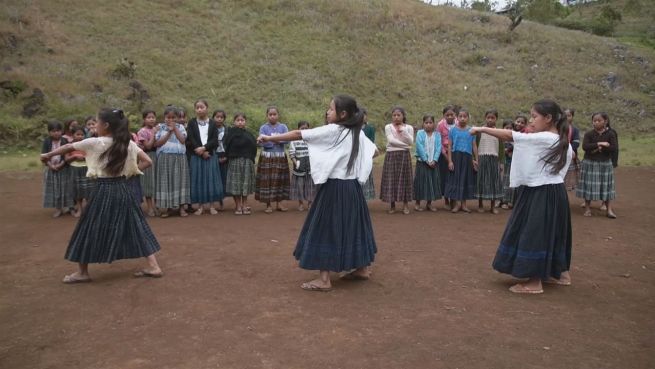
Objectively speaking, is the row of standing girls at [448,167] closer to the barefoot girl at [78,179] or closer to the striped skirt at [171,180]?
the striped skirt at [171,180]

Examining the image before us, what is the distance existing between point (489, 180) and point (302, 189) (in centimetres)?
304

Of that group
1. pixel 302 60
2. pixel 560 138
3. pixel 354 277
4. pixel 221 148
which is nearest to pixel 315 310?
pixel 354 277

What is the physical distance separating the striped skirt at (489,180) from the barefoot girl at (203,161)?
4.19 meters

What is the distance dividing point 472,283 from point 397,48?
89.4 ft

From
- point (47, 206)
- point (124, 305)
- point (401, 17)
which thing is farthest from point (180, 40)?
point (124, 305)

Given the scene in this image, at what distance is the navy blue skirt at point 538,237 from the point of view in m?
4.92

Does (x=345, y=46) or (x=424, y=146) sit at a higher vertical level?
(x=345, y=46)

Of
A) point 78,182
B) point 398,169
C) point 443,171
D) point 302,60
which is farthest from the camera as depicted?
point 302,60

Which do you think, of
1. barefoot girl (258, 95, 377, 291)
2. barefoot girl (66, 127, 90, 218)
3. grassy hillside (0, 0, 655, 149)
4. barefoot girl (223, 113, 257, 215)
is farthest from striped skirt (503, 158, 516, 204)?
grassy hillside (0, 0, 655, 149)

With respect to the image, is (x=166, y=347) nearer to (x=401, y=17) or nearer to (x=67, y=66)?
(x=67, y=66)

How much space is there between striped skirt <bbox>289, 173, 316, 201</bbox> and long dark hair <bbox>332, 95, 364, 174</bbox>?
416 centimetres

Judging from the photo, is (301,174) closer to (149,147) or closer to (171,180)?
(171,180)

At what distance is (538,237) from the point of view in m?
4.92

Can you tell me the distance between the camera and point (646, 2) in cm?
3578
